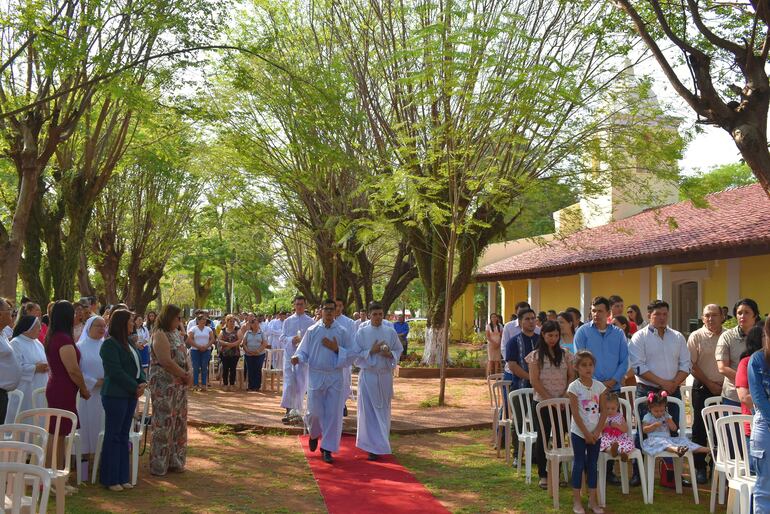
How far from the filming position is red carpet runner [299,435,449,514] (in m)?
7.99

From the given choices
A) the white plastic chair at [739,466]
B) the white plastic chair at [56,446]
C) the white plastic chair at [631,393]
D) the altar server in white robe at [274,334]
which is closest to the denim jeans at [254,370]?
the altar server in white robe at [274,334]

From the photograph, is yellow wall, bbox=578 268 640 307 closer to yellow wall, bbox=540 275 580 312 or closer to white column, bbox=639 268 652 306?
white column, bbox=639 268 652 306

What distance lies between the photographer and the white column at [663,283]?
71.1 feet

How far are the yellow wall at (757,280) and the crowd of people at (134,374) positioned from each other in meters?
11.6

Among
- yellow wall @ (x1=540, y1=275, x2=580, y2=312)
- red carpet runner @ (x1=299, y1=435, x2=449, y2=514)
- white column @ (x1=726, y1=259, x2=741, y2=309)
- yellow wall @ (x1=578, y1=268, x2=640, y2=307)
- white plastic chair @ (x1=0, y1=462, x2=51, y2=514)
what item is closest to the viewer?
white plastic chair @ (x1=0, y1=462, x2=51, y2=514)

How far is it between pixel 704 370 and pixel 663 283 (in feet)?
44.6

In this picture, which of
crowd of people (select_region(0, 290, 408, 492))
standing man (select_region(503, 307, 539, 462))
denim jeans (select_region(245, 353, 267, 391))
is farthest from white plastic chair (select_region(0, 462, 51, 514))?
denim jeans (select_region(245, 353, 267, 391))

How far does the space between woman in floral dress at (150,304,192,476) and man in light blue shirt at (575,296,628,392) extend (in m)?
4.48

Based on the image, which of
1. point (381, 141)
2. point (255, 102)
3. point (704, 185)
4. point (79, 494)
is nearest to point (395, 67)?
point (381, 141)

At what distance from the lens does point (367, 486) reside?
8.95 meters

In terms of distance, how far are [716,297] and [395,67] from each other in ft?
33.9

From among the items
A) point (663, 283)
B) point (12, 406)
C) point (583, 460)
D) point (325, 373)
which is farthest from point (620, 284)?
point (12, 406)

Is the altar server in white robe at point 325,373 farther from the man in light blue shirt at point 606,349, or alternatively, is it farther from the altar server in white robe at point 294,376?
the man in light blue shirt at point 606,349

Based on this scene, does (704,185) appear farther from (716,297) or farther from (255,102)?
(255,102)
